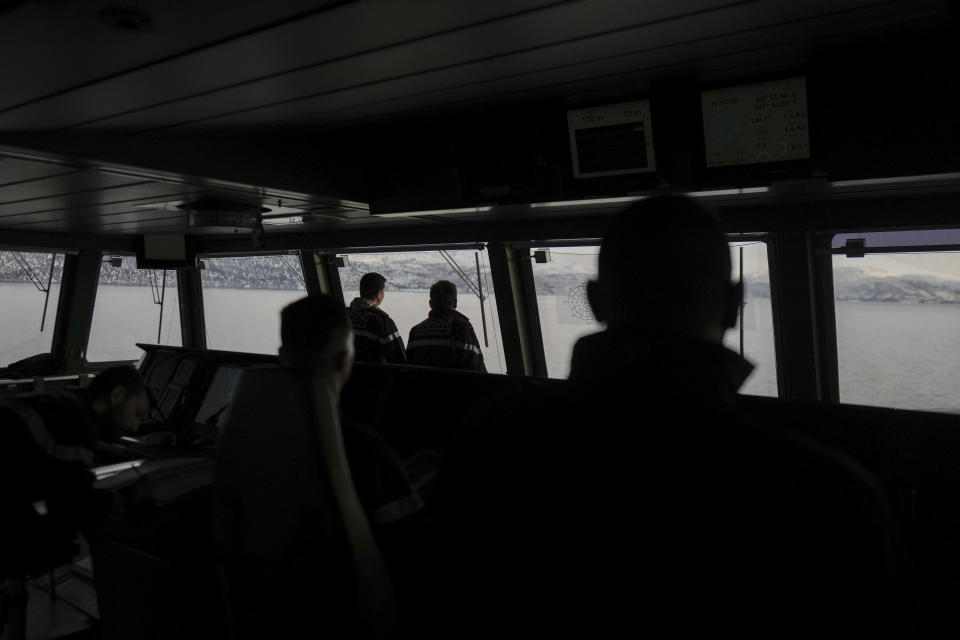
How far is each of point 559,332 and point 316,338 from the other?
12.3 feet

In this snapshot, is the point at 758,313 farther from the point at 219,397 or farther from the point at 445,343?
the point at 219,397

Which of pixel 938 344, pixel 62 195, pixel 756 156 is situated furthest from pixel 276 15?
pixel 938 344

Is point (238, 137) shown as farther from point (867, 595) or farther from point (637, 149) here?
point (867, 595)

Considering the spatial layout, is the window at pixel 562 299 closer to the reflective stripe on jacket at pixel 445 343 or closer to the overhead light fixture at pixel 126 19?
the reflective stripe on jacket at pixel 445 343

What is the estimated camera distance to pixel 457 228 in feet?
15.8

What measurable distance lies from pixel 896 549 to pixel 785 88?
197cm

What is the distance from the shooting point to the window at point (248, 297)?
6.69 meters

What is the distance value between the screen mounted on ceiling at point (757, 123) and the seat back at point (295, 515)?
1.71 metres

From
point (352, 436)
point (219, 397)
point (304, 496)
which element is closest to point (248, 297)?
point (219, 397)

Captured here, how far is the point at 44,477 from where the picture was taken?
80.3 inches

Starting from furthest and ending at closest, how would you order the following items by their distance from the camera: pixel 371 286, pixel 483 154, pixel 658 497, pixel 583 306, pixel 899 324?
pixel 583 306, pixel 371 286, pixel 899 324, pixel 483 154, pixel 658 497

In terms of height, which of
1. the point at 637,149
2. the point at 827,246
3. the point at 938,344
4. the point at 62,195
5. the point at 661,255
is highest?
the point at 62,195

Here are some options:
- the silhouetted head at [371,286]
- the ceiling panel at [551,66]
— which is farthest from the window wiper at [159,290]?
the ceiling panel at [551,66]

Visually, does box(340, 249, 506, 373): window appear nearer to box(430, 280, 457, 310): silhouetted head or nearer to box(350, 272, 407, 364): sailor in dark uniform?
box(430, 280, 457, 310): silhouetted head
